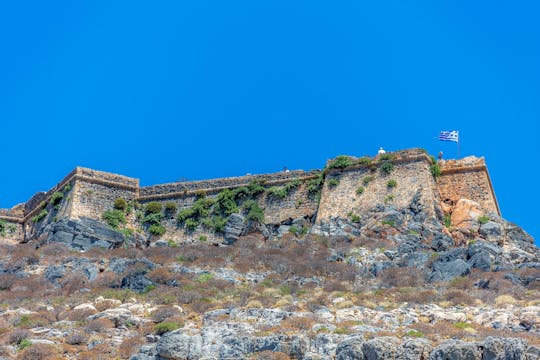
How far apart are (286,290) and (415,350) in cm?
1053

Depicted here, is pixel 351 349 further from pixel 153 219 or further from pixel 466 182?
pixel 153 219

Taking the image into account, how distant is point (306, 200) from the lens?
144 ft

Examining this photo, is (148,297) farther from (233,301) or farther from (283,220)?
(283,220)

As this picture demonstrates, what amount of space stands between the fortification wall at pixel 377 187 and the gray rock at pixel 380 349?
728 inches

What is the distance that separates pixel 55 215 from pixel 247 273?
14593 millimetres

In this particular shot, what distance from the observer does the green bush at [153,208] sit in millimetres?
45938

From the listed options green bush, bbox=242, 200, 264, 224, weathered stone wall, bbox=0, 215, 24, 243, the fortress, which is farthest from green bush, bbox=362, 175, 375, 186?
weathered stone wall, bbox=0, 215, 24, 243

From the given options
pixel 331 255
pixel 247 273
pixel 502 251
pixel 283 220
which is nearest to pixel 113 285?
pixel 247 273

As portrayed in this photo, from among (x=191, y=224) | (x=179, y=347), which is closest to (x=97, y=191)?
(x=191, y=224)

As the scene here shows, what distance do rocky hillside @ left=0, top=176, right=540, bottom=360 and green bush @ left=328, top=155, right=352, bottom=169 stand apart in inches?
119

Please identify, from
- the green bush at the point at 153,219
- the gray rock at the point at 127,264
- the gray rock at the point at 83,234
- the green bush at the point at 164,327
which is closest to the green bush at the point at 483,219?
the gray rock at the point at 127,264

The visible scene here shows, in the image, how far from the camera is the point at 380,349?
2172 cm

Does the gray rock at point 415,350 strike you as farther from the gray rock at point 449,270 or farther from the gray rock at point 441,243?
the gray rock at point 441,243

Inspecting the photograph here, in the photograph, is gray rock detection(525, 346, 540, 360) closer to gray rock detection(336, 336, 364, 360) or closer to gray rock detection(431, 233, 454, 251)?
gray rock detection(336, 336, 364, 360)
